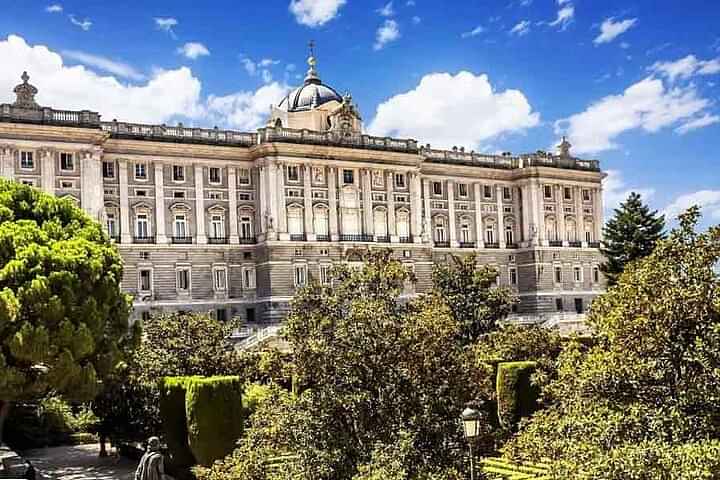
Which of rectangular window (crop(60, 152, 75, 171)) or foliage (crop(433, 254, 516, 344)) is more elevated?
rectangular window (crop(60, 152, 75, 171))

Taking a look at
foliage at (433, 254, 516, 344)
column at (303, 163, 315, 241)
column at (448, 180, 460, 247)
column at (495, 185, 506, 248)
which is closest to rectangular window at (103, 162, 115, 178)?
column at (303, 163, 315, 241)

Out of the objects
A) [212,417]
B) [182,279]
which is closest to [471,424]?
[212,417]

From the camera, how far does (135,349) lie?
25281 millimetres

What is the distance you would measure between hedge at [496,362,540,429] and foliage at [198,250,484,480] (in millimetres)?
11609

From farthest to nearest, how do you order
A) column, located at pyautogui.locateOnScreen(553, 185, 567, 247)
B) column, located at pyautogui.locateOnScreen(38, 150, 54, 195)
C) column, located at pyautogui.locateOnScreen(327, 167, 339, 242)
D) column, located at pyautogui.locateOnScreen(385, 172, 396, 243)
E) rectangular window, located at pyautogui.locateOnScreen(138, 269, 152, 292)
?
column, located at pyautogui.locateOnScreen(553, 185, 567, 247)
column, located at pyautogui.locateOnScreen(385, 172, 396, 243)
column, located at pyautogui.locateOnScreen(327, 167, 339, 242)
rectangular window, located at pyautogui.locateOnScreen(138, 269, 152, 292)
column, located at pyautogui.locateOnScreen(38, 150, 54, 195)

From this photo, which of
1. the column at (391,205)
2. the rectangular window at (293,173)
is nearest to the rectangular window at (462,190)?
the column at (391,205)

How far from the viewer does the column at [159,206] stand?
50.1 metres

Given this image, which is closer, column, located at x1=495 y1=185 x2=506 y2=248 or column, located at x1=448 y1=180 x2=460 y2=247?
column, located at x1=448 y1=180 x2=460 y2=247

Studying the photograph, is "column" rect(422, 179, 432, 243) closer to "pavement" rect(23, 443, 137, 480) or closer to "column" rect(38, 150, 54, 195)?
"column" rect(38, 150, 54, 195)

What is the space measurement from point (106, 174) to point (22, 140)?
5.21 m

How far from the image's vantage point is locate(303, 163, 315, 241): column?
53.3m

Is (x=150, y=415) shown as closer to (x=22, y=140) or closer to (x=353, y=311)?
(x=353, y=311)

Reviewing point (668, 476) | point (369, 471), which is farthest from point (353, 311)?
point (668, 476)

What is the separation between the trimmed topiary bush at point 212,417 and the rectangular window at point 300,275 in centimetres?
3199
